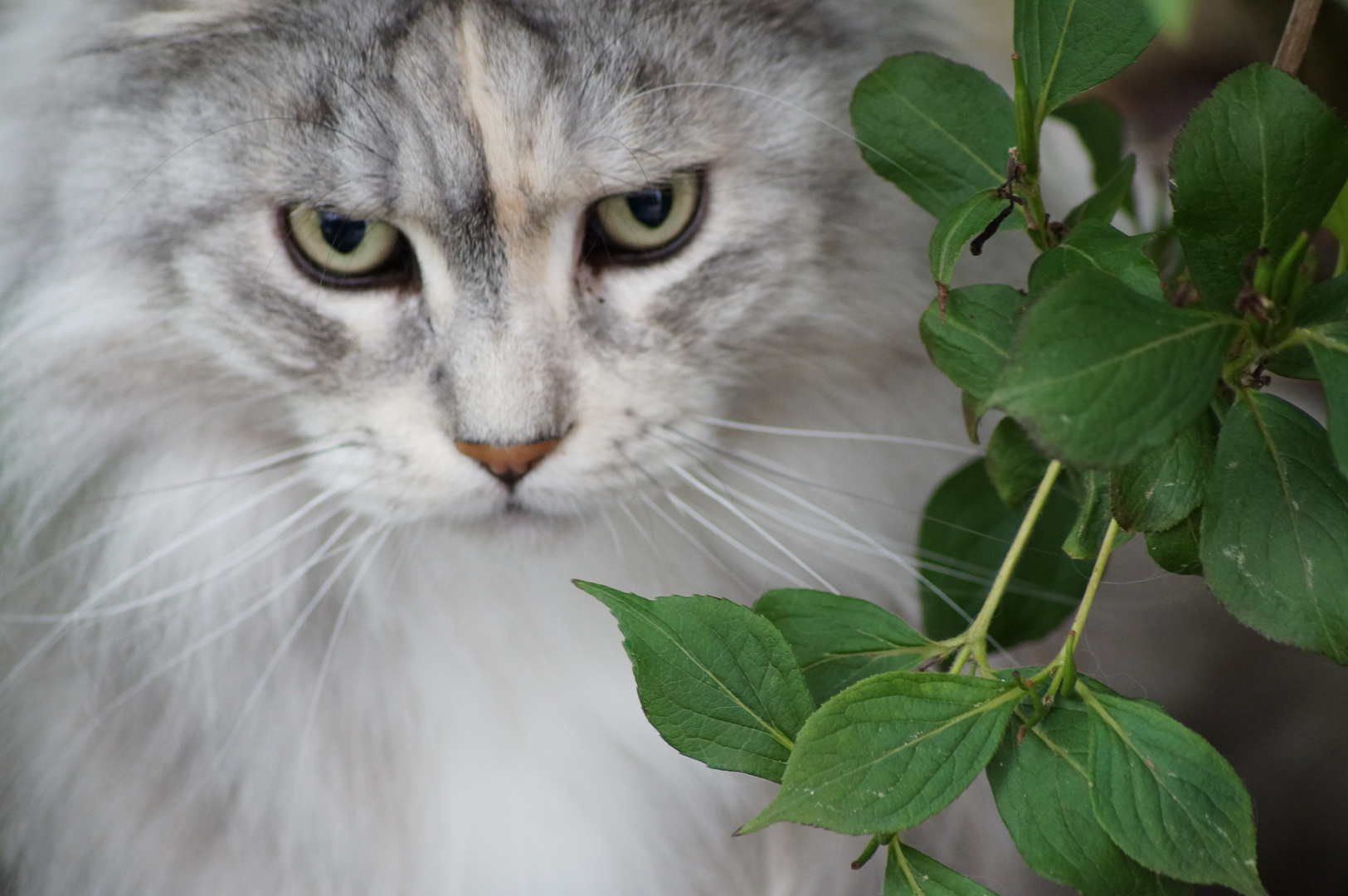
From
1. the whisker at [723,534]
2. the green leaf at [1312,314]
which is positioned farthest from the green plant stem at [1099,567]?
the whisker at [723,534]

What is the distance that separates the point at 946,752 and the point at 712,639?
0.12 m

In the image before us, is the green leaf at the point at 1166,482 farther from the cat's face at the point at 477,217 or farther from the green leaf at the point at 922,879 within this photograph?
the cat's face at the point at 477,217

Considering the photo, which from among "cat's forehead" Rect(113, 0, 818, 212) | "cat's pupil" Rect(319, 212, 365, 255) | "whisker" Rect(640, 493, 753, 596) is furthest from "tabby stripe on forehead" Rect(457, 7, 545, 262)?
"whisker" Rect(640, 493, 753, 596)

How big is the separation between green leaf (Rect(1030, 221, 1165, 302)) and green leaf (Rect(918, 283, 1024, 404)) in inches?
1.0

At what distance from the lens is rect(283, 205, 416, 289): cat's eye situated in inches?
30.4

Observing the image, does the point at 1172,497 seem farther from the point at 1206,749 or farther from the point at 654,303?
the point at 654,303

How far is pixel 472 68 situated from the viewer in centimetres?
72

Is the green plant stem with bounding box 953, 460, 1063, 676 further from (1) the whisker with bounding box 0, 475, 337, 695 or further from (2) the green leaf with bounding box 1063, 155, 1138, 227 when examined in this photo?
(1) the whisker with bounding box 0, 475, 337, 695

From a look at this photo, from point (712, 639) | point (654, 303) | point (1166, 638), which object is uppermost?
point (654, 303)

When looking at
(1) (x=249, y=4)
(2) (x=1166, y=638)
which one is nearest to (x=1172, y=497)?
(1) (x=249, y=4)

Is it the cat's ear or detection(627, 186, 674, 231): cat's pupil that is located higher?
the cat's ear

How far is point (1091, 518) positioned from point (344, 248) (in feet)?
1.65

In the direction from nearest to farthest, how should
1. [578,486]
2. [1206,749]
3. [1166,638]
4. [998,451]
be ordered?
[1206,749] → [998,451] → [578,486] → [1166,638]

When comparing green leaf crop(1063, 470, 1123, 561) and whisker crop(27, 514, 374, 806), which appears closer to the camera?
green leaf crop(1063, 470, 1123, 561)
